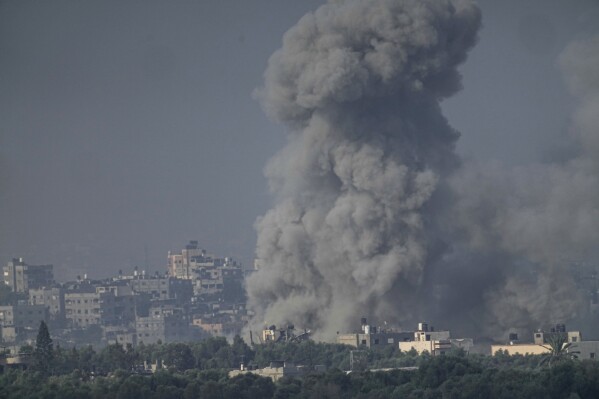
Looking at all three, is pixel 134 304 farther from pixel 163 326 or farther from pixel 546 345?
pixel 546 345

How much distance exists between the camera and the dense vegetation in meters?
77.2

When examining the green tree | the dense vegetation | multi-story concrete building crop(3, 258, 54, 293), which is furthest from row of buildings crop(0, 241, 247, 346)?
the dense vegetation

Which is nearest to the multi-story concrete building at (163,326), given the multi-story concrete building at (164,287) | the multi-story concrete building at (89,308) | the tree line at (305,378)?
the multi-story concrete building at (89,308)

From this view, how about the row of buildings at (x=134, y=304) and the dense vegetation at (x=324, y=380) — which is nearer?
the dense vegetation at (x=324, y=380)

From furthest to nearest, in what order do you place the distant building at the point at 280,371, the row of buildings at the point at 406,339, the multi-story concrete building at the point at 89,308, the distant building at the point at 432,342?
the multi-story concrete building at the point at 89,308 < the row of buildings at the point at 406,339 < the distant building at the point at 432,342 < the distant building at the point at 280,371

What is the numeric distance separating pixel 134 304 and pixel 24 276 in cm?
1322

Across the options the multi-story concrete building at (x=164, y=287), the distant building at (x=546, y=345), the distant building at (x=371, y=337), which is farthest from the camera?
the multi-story concrete building at (x=164, y=287)

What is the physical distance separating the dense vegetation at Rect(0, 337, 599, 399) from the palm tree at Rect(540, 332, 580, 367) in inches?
19.6

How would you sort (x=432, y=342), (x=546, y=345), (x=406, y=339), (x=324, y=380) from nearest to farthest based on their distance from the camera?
(x=324, y=380), (x=546, y=345), (x=432, y=342), (x=406, y=339)

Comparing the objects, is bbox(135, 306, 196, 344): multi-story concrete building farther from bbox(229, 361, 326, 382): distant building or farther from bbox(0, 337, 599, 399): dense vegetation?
bbox(229, 361, 326, 382): distant building

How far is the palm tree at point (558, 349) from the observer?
89375 millimetres

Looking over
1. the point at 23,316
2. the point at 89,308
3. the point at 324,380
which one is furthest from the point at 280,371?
the point at 89,308

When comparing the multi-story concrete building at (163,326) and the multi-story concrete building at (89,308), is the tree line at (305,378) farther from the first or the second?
the multi-story concrete building at (89,308)

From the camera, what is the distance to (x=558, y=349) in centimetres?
9106
